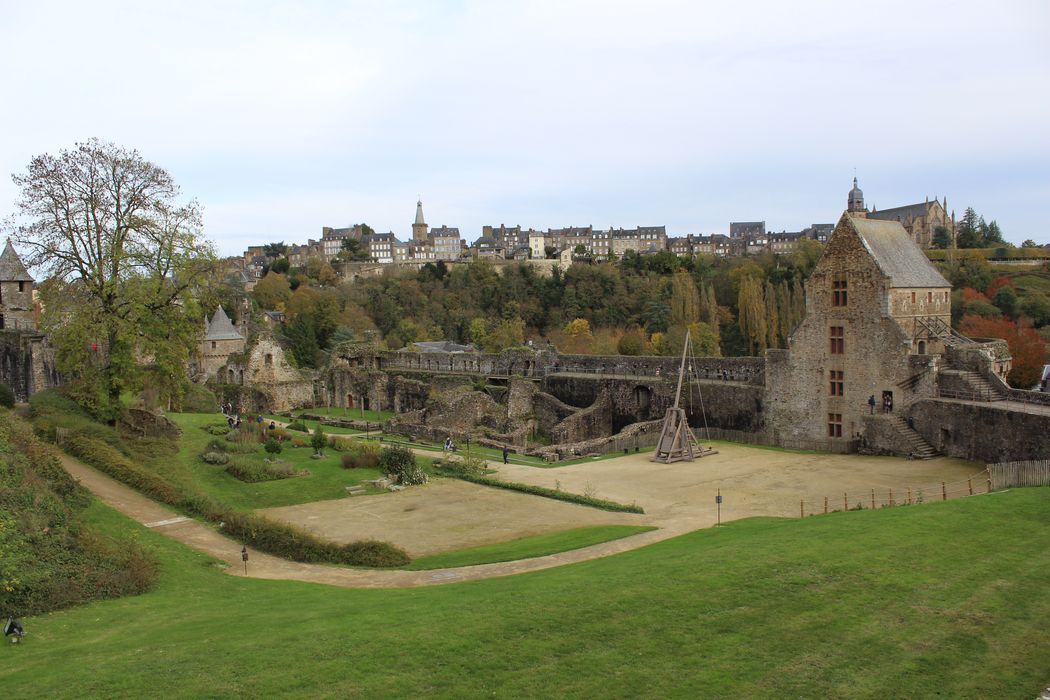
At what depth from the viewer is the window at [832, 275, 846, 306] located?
35062 mm

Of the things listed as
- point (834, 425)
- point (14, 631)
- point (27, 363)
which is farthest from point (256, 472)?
point (834, 425)

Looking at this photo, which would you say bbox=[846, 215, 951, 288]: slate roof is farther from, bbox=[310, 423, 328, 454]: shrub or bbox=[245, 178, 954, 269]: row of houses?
bbox=[245, 178, 954, 269]: row of houses

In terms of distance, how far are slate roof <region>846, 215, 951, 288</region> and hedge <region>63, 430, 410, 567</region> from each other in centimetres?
2400

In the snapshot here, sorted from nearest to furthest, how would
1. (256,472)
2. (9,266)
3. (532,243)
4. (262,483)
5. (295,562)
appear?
(295,562)
(262,483)
(256,472)
(9,266)
(532,243)

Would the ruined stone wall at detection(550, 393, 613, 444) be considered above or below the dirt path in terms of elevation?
above

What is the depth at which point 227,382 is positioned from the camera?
51656 millimetres

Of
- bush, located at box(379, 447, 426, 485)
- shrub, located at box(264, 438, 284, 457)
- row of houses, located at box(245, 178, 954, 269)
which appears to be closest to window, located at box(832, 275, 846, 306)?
bush, located at box(379, 447, 426, 485)

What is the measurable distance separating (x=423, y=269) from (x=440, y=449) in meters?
97.6

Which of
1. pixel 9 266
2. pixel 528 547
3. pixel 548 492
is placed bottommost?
pixel 528 547

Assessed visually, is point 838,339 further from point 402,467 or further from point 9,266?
point 9,266

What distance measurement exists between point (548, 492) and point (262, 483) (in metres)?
9.97

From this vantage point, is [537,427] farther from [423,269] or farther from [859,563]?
[423,269]

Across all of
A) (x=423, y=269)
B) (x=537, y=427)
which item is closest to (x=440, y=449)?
(x=537, y=427)

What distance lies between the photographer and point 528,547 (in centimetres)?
2191
